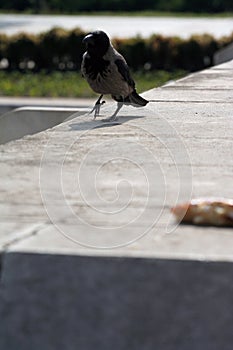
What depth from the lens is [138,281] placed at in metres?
2.50

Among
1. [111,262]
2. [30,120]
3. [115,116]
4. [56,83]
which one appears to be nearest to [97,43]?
[115,116]

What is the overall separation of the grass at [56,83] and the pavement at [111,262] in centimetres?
923

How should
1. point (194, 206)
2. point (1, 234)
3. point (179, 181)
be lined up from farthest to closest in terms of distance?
point (179, 181)
point (194, 206)
point (1, 234)

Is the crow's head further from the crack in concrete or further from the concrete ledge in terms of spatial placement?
the crack in concrete

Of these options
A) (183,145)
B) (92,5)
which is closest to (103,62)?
(183,145)

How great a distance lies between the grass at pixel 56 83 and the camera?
1331 cm

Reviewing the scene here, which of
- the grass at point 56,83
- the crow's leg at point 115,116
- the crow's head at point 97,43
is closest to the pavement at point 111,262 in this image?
the crow's leg at point 115,116

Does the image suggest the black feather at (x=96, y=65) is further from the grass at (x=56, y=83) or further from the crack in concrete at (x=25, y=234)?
the grass at (x=56, y=83)

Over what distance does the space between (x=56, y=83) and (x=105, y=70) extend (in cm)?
915

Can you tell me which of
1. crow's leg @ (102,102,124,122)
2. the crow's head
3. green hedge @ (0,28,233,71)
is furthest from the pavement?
green hedge @ (0,28,233,71)

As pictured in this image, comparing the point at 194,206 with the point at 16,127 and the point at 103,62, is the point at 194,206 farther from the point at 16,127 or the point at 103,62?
the point at 16,127

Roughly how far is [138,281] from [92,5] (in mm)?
33594

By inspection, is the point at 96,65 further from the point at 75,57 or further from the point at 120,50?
the point at 75,57

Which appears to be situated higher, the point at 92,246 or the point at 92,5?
the point at 92,246
